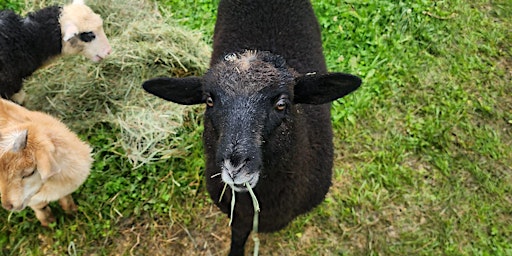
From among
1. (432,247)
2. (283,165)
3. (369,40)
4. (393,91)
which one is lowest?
(432,247)

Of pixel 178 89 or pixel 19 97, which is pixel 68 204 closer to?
pixel 19 97

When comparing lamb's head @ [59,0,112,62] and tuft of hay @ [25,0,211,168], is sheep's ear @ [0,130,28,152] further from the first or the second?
lamb's head @ [59,0,112,62]

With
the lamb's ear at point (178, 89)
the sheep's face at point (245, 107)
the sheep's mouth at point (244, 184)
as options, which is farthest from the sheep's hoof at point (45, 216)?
the sheep's mouth at point (244, 184)

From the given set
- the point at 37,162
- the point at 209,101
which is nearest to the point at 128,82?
the point at 37,162

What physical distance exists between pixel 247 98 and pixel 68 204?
8.49ft

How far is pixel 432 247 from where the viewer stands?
3.99m

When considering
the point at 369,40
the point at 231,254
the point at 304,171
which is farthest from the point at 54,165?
the point at 369,40

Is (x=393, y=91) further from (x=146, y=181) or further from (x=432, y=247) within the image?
(x=146, y=181)

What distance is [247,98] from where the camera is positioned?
2291 millimetres

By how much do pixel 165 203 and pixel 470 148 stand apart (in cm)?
339

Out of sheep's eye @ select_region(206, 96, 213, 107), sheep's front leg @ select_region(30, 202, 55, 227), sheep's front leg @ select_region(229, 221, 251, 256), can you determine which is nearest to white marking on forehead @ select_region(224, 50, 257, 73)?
sheep's eye @ select_region(206, 96, 213, 107)

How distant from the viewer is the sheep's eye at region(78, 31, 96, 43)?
180 inches

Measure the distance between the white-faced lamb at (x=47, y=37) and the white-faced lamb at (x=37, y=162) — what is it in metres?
1.03

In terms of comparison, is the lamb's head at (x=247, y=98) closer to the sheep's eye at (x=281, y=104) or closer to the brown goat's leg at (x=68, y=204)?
the sheep's eye at (x=281, y=104)
